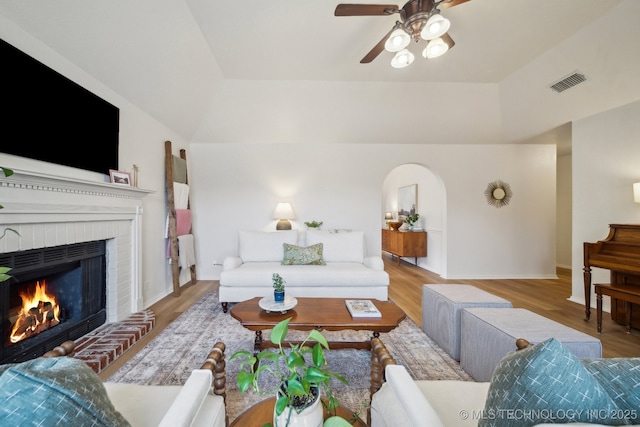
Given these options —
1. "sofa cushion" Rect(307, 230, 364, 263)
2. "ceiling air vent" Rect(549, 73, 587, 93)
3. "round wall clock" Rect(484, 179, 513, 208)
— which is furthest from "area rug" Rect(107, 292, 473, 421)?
"ceiling air vent" Rect(549, 73, 587, 93)

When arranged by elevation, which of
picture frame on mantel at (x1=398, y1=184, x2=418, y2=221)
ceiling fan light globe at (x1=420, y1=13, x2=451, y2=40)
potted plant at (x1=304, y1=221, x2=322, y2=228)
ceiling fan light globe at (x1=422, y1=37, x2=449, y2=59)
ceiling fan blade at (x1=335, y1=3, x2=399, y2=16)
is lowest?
potted plant at (x1=304, y1=221, x2=322, y2=228)

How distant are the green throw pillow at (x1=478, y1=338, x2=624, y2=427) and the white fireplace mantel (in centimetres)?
256

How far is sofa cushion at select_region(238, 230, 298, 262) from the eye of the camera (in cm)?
347

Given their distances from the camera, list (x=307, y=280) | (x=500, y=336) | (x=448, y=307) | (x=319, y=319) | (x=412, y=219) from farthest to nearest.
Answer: (x=412, y=219), (x=307, y=280), (x=448, y=307), (x=319, y=319), (x=500, y=336)

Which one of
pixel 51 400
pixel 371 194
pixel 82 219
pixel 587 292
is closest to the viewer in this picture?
pixel 51 400

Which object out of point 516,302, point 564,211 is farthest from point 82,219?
point 564,211

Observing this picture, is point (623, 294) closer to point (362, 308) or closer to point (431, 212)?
point (362, 308)

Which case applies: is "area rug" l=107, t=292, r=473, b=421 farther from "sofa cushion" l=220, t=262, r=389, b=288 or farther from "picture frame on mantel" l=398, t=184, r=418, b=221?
"picture frame on mantel" l=398, t=184, r=418, b=221

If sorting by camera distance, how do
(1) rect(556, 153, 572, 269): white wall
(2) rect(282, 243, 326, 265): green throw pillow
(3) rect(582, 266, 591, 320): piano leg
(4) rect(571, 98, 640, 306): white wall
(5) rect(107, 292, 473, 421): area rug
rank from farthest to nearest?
(1) rect(556, 153, 572, 269): white wall
(2) rect(282, 243, 326, 265): green throw pillow
(4) rect(571, 98, 640, 306): white wall
(3) rect(582, 266, 591, 320): piano leg
(5) rect(107, 292, 473, 421): area rug

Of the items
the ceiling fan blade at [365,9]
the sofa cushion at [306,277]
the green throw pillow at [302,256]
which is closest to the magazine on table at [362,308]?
the sofa cushion at [306,277]

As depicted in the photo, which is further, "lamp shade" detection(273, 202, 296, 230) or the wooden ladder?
"lamp shade" detection(273, 202, 296, 230)

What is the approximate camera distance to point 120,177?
2.56 m

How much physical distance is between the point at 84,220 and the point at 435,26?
318 cm

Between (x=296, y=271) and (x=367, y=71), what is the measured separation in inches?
106
